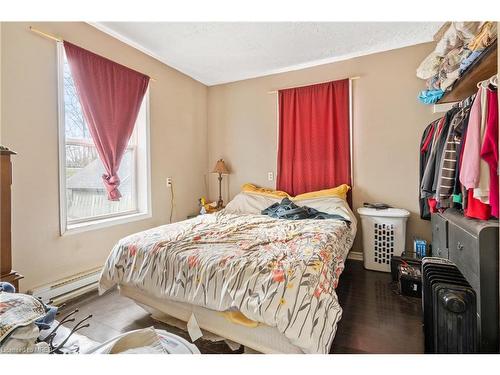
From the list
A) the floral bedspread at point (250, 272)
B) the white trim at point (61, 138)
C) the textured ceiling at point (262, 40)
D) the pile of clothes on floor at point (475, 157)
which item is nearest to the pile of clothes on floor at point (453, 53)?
the pile of clothes on floor at point (475, 157)

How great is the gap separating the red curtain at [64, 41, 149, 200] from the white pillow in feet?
4.41

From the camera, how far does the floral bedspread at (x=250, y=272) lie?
1056 mm

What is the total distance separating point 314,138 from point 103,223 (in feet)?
8.62

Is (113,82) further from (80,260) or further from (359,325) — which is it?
(359,325)

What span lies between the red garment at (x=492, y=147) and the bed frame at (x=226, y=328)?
116 centimetres

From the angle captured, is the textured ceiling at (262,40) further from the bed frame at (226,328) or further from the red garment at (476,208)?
the bed frame at (226,328)

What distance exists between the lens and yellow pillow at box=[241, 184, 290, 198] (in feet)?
9.77

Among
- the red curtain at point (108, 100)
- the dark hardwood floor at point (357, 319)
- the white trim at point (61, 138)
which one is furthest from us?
the red curtain at point (108, 100)

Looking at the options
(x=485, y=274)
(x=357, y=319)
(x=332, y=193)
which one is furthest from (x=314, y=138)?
(x=485, y=274)

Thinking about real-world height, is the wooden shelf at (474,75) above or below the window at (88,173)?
above

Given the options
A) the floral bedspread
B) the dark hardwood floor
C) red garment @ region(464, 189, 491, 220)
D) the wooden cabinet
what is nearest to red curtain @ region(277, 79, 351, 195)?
the floral bedspread

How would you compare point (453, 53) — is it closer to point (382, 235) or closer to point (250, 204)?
point (382, 235)

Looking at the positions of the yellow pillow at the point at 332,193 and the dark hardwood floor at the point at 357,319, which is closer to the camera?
the dark hardwood floor at the point at 357,319
